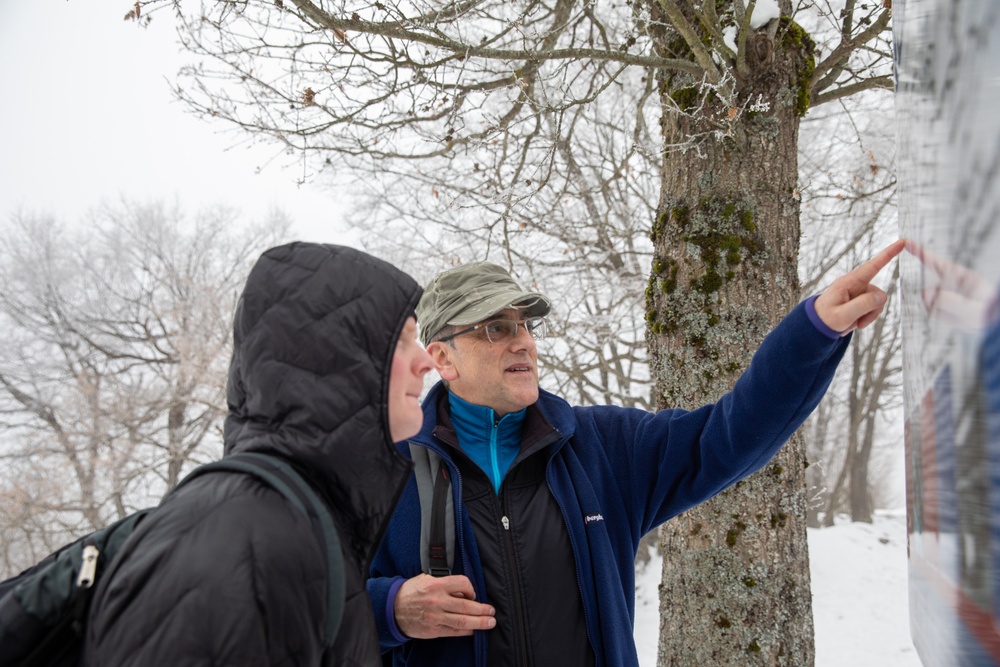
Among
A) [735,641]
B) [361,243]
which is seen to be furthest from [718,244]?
[361,243]

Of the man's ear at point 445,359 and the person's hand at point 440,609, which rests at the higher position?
the man's ear at point 445,359

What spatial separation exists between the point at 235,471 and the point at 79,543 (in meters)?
0.29

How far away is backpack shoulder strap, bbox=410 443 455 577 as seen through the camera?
195 cm

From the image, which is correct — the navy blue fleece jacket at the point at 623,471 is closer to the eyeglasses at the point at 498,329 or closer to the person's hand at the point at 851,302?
the person's hand at the point at 851,302

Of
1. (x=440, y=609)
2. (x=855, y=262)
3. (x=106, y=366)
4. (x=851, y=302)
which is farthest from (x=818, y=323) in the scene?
(x=106, y=366)

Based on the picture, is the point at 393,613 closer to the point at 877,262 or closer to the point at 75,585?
the point at 75,585

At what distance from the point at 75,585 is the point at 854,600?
11363 mm

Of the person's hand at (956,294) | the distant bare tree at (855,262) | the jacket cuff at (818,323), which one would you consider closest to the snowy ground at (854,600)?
the distant bare tree at (855,262)

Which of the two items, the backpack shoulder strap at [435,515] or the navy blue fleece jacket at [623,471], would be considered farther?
the backpack shoulder strap at [435,515]

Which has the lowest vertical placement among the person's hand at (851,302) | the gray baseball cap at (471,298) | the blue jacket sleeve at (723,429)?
the blue jacket sleeve at (723,429)

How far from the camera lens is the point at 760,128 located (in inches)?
121

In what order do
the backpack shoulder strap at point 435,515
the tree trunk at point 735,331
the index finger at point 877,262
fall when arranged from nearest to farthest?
the index finger at point 877,262
the backpack shoulder strap at point 435,515
the tree trunk at point 735,331

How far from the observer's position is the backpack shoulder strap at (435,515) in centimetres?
195

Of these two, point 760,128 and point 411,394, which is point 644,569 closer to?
point 760,128
